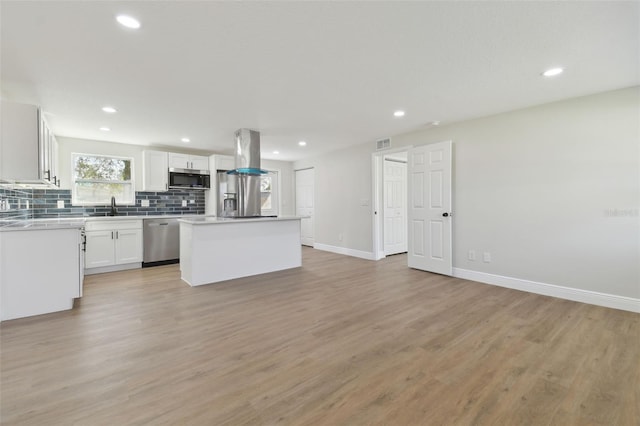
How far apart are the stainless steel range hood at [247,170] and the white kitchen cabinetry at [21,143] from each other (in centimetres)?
232

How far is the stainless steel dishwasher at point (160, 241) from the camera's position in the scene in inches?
200

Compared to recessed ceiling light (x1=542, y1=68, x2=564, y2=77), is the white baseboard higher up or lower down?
lower down

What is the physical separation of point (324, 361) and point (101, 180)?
559cm

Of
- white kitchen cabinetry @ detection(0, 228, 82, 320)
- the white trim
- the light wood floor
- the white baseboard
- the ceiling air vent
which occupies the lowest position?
the light wood floor

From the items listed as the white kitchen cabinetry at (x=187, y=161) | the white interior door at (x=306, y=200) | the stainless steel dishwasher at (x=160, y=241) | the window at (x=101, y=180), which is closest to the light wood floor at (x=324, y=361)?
the stainless steel dishwasher at (x=160, y=241)

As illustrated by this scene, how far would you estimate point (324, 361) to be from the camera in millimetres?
1981

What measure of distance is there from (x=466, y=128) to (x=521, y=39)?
7.14 ft

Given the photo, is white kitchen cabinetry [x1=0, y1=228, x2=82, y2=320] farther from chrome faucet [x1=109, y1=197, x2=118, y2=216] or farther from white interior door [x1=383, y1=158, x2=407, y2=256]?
white interior door [x1=383, y1=158, x2=407, y2=256]

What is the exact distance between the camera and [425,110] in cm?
365

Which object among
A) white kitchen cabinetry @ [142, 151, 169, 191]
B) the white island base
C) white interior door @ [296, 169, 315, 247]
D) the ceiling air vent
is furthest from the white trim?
white kitchen cabinetry @ [142, 151, 169, 191]

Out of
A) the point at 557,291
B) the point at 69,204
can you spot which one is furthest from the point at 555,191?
the point at 69,204

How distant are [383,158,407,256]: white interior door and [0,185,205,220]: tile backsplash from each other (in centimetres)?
431

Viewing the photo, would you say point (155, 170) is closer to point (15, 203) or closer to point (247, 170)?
point (15, 203)

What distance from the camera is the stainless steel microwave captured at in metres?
5.63
